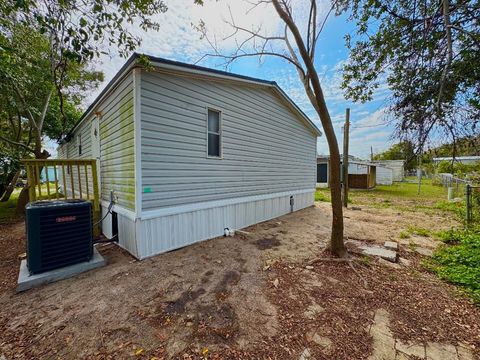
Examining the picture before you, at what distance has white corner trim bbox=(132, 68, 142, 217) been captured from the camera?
3994mm

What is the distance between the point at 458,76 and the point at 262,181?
16.5ft

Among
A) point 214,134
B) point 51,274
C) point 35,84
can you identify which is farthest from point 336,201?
point 35,84

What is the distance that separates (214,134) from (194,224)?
233cm

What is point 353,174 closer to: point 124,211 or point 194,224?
point 194,224

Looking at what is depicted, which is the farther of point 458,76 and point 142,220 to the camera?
point 142,220

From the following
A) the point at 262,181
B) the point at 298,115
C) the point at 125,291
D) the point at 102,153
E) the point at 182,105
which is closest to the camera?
the point at 125,291

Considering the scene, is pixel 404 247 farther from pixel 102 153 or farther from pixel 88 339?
pixel 102 153

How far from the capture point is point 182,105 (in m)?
4.70

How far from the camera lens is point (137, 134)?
13.2ft

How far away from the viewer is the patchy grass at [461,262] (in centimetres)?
323

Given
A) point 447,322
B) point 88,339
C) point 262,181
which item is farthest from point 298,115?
point 88,339

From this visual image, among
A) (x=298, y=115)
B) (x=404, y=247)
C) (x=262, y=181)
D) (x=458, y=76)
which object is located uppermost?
(x=298, y=115)

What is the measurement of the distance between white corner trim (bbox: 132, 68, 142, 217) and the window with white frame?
5.83 ft

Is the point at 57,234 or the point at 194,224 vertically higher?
the point at 57,234
